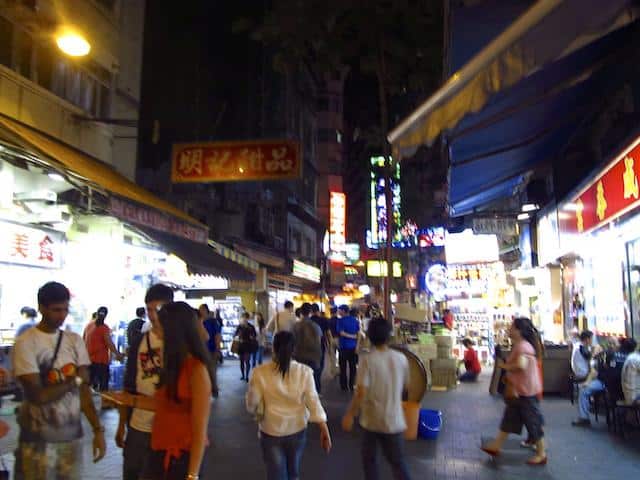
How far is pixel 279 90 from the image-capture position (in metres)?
30.7

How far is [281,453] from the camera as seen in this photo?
479cm

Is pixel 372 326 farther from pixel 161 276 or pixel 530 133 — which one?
pixel 161 276

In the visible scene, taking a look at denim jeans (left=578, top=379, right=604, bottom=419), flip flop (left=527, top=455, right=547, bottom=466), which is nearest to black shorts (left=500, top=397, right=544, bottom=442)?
flip flop (left=527, top=455, right=547, bottom=466)

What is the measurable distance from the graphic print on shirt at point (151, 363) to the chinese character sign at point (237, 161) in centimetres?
879

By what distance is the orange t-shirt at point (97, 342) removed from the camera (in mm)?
11523

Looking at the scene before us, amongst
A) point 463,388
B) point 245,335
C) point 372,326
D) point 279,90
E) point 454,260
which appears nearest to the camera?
point 372,326

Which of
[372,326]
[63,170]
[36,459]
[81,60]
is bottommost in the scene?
[36,459]

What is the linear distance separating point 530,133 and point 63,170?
7.15m

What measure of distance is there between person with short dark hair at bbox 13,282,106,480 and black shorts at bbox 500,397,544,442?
5.39 meters

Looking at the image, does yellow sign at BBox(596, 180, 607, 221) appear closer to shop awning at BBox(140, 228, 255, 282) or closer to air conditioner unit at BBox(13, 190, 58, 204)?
shop awning at BBox(140, 228, 255, 282)

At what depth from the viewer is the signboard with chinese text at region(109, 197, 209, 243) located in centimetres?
996

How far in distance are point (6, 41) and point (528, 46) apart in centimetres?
1035

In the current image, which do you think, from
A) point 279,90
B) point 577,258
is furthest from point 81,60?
point 279,90

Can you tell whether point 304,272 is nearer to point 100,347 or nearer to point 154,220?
point 100,347
